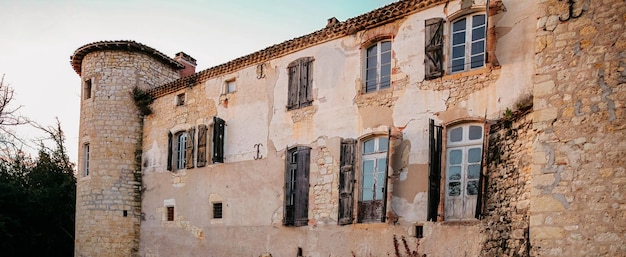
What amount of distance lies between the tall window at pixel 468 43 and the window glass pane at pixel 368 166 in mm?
2659

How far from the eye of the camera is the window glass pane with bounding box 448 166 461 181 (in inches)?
375

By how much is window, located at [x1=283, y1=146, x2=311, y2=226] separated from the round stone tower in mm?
7051

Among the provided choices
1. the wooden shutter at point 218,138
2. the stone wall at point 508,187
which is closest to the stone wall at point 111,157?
the wooden shutter at point 218,138

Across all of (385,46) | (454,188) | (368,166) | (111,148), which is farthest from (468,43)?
(111,148)

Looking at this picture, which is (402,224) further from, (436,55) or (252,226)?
(252,226)

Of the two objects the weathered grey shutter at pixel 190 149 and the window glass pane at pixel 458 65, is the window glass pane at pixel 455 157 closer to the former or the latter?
the window glass pane at pixel 458 65

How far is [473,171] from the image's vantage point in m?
9.33

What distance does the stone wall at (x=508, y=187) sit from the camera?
802cm

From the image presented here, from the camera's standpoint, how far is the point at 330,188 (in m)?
11.5

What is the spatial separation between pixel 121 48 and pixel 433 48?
11519mm

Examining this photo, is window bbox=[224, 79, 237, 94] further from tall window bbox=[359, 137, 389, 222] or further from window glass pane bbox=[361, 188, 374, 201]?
window glass pane bbox=[361, 188, 374, 201]

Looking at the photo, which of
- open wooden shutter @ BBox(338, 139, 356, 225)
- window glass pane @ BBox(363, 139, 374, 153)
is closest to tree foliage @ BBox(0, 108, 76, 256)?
open wooden shutter @ BBox(338, 139, 356, 225)

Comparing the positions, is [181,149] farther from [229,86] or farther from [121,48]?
[121,48]

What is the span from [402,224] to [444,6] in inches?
179
